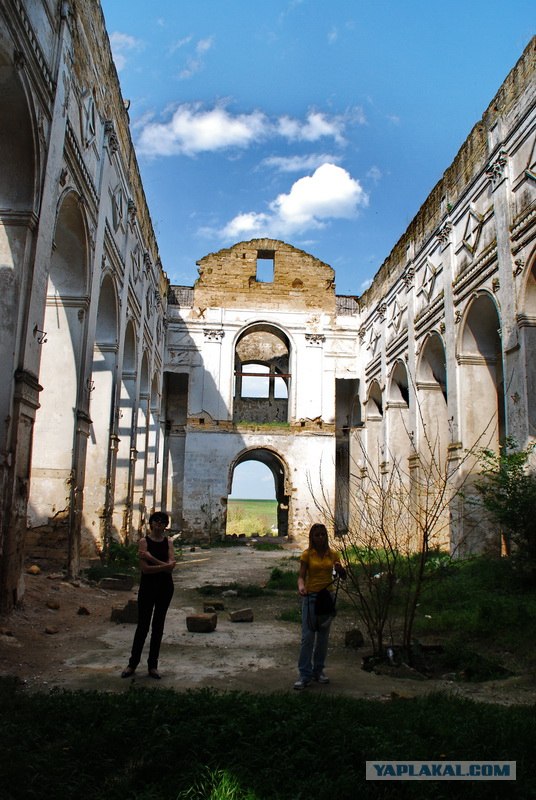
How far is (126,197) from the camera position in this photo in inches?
567

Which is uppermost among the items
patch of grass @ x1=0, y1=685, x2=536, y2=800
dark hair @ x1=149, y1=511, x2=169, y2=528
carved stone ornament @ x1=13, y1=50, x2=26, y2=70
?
carved stone ornament @ x1=13, y1=50, x2=26, y2=70

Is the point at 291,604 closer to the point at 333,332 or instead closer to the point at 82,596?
the point at 82,596

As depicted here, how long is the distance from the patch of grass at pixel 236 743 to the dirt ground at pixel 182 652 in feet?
2.20

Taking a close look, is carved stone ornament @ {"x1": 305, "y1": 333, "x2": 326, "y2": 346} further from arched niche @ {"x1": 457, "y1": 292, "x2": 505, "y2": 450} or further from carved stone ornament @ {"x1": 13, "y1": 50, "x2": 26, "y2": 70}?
carved stone ornament @ {"x1": 13, "y1": 50, "x2": 26, "y2": 70}

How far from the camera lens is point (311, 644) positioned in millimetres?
4875

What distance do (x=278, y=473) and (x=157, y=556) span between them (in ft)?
71.8

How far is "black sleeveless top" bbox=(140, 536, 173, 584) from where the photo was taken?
513 centimetres

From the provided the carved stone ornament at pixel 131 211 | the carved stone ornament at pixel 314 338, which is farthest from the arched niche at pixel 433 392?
the carved stone ornament at pixel 131 211

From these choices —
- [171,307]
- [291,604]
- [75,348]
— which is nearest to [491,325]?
[291,604]

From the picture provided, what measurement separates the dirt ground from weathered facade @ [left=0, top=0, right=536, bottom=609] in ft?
2.32

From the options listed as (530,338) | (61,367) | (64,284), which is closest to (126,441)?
(61,367)

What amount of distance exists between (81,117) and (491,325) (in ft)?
30.4

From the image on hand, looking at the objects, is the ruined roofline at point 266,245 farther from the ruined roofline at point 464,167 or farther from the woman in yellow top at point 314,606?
the woman in yellow top at point 314,606

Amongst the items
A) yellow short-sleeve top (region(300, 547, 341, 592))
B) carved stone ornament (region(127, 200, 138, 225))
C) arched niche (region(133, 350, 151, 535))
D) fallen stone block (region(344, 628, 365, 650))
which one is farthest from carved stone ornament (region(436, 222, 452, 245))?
yellow short-sleeve top (region(300, 547, 341, 592))
